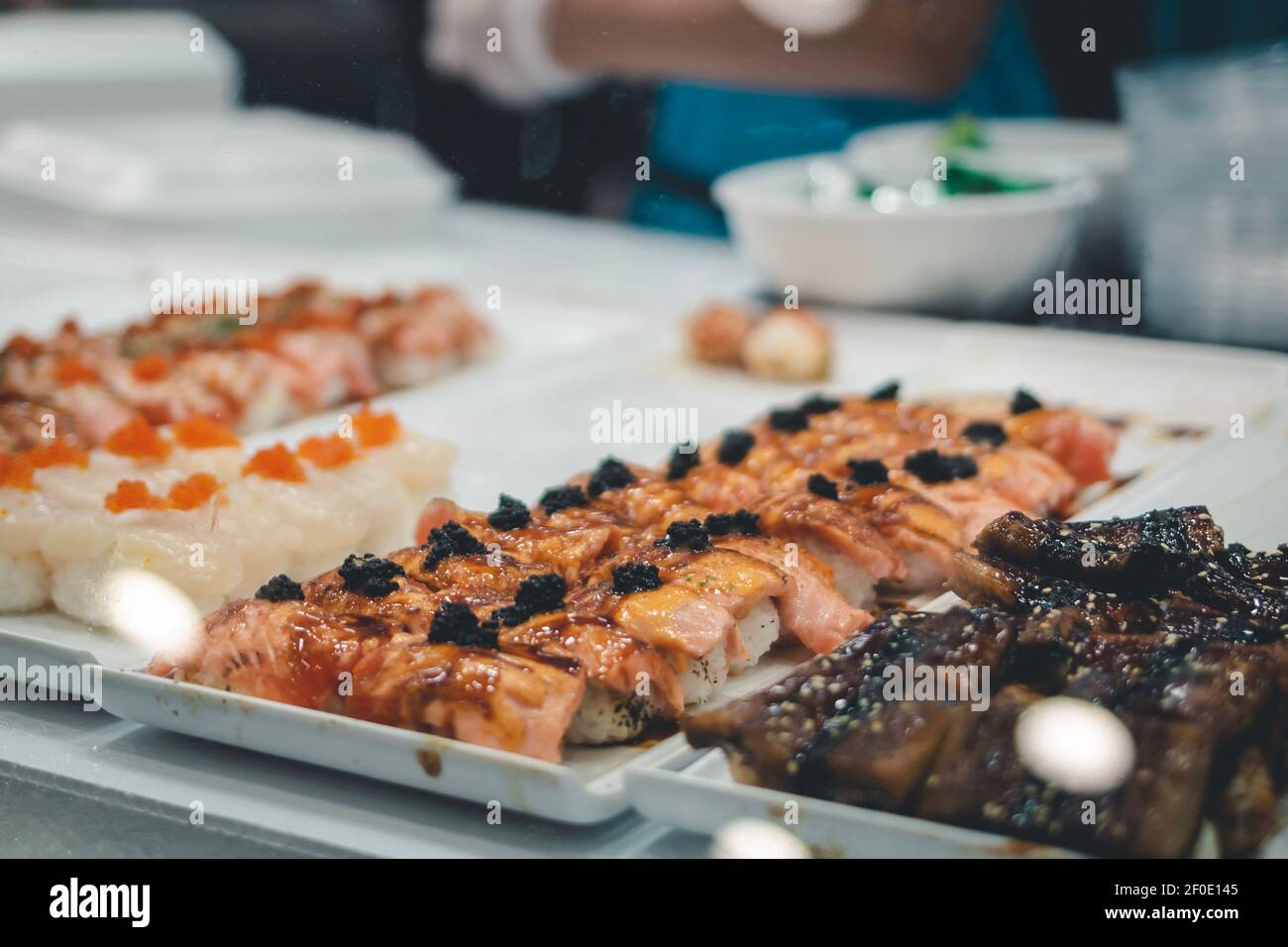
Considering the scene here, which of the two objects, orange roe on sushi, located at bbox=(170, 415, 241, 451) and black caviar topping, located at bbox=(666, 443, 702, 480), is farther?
orange roe on sushi, located at bbox=(170, 415, 241, 451)

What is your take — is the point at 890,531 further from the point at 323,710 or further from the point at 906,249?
the point at 906,249

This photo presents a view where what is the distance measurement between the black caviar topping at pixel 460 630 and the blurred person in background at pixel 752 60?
277 centimetres

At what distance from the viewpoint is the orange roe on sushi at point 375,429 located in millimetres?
3291

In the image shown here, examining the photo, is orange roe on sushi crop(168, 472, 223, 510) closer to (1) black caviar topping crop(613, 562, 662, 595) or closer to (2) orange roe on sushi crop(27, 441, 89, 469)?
(2) orange roe on sushi crop(27, 441, 89, 469)

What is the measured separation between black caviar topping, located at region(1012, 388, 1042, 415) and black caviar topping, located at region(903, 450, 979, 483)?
0.45 meters

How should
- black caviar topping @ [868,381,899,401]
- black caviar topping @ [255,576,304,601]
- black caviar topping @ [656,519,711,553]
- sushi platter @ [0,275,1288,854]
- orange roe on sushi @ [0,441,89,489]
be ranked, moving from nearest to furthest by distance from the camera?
1. sushi platter @ [0,275,1288,854]
2. black caviar topping @ [255,576,304,601]
3. black caviar topping @ [656,519,711,553]
4. orange roe on sushi @ [0,441,89,489]
5. black caviar topping @ [868,381,899,401]

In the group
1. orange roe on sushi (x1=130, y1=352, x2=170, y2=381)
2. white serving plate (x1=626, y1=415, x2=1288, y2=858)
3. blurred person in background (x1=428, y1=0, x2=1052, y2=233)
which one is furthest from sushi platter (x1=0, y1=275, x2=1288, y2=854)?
blurred person in background (x1=428, y1=0, x2=1052, y2=233)

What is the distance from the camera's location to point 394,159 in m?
6.17

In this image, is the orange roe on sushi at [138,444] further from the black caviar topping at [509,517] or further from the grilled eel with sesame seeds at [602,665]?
the grilled eel with sesame seeds at [602,665]

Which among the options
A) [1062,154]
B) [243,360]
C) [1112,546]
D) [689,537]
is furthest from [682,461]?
[1062,154]

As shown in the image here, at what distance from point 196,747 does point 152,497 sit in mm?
722

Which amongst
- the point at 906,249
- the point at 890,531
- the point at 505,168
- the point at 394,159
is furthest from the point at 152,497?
the point at 394,159

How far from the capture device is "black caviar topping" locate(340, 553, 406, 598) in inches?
95.5

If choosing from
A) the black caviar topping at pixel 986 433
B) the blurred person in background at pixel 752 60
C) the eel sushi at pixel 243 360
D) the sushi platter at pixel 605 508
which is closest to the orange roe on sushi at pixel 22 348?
the eel sushi at pixel 243 360
